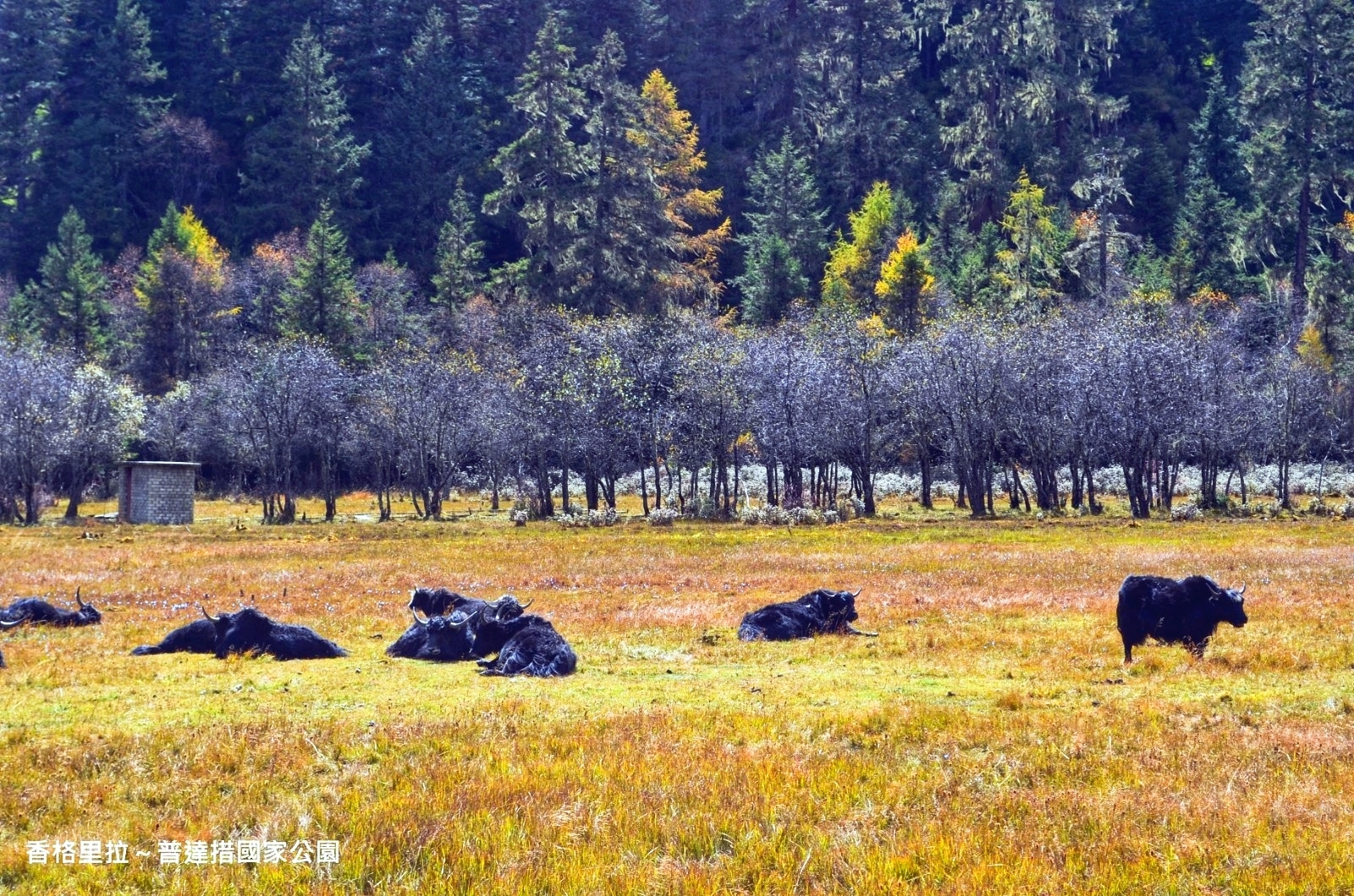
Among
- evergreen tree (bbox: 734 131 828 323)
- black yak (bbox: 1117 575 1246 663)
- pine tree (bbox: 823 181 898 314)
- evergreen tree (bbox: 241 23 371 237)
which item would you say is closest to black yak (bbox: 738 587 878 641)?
black yak (bbox: 1117 575 1246 663)

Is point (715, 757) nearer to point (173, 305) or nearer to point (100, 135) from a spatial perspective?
point (173, 305)

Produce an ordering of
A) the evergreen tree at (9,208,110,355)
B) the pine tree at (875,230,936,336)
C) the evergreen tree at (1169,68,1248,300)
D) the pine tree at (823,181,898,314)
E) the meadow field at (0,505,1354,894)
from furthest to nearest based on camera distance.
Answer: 1. the pine tree at (823,181,898,314)
2. the evergreen tree at (9,208,110,355)
3. the evergreen tree at (1169,68,1248,300)
4. the pine tree at (875,230,936,336)
5. the meadow field at (0,505,1354,894)

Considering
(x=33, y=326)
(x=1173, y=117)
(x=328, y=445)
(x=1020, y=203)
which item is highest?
(x=1173, y=117)

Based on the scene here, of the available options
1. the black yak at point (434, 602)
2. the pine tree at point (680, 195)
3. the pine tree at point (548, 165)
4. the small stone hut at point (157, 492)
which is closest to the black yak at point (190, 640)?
the black yak at point (434, 602)

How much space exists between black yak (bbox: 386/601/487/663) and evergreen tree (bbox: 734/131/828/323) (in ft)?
264

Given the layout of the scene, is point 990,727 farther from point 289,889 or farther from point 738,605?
point 738,605

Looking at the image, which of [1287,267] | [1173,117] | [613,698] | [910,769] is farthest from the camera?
[1173,117]

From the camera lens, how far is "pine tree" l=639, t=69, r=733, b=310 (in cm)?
9800

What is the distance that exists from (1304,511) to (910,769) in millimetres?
55165

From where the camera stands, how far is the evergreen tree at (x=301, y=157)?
4405 inches

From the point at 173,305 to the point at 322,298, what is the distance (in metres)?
13.9

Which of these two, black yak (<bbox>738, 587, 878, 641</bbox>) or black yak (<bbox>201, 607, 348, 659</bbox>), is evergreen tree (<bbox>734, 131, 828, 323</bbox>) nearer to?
black yak (<bbox>738, 587, 878, 641</bbox>)

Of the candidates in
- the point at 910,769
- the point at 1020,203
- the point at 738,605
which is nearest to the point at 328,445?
the point at 738,605

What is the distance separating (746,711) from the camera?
13844 millimetres
